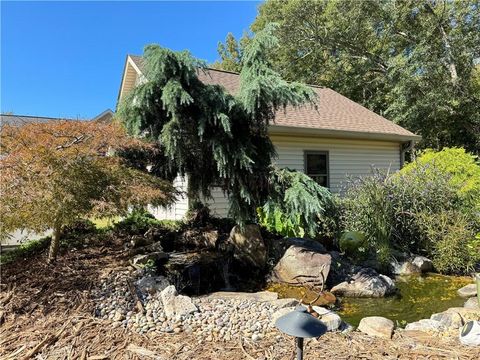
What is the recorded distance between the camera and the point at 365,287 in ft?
17.6

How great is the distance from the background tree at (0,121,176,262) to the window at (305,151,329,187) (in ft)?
22.4

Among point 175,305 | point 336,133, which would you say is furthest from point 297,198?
point 336,133

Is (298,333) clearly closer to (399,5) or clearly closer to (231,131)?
(231,131)

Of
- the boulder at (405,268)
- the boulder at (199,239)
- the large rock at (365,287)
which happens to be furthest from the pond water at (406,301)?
the boulder at (199,239)

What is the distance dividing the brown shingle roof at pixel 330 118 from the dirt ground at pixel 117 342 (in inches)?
271

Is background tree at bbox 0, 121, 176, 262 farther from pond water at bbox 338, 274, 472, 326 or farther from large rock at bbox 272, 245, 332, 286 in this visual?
pond water at bbox 338, 274, 472, 326

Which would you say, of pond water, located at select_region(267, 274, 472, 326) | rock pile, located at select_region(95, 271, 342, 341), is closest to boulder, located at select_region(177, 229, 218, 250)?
pond water, located at select_region(267, 274, 472, 326)

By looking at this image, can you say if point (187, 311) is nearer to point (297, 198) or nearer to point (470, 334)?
point (297, 198)

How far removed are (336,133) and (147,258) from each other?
751cm

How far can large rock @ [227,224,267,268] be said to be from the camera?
6004 mm

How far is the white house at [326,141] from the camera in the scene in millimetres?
10148

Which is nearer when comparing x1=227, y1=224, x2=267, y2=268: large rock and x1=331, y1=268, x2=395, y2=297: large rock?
x1=331, y1=268, x2=395, y2=297: large rock

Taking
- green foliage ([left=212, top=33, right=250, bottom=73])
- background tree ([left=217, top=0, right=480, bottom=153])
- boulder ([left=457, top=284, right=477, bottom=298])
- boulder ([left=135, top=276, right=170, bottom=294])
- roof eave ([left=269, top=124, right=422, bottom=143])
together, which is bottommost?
boulder ([left=457, top=284, right=477, bottom=298])

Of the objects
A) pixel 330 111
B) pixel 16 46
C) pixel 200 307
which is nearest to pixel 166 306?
pixel 200 307
